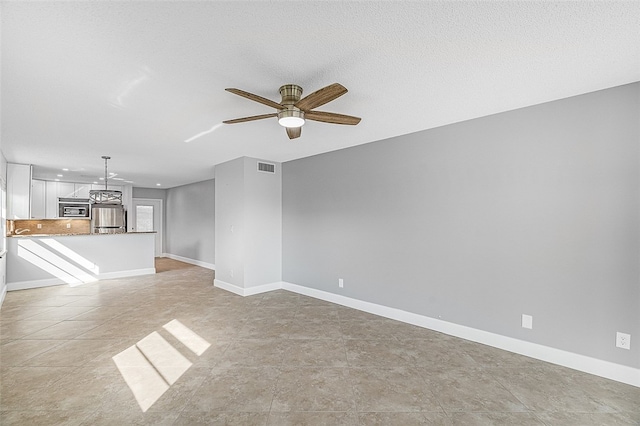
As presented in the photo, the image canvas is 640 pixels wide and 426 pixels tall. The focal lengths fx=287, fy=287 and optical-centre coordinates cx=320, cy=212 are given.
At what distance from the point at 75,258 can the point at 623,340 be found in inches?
337

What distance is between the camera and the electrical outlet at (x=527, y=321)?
2.87 meters

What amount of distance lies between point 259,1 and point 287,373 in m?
2.76

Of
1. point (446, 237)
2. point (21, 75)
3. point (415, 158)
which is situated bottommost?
point (446, 237)

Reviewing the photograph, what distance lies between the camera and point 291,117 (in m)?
2.34

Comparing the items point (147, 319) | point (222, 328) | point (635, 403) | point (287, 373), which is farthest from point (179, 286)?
point (635, 403)

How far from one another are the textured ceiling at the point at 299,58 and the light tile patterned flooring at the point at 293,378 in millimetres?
2488

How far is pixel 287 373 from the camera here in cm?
258

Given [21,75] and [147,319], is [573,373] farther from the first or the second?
[21,75]

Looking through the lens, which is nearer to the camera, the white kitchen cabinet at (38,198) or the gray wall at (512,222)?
the gray wall at (512,222)

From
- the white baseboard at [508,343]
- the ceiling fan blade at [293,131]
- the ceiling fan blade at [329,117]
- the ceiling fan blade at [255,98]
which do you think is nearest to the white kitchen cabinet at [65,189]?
the white baseboard at [508,343]

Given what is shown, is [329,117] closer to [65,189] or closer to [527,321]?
[527,321]

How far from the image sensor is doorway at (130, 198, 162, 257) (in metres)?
9.46

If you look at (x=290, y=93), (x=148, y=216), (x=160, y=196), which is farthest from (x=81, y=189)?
(x=290, y=93)

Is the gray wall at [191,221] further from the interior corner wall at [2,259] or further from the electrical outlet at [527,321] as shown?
the electrical outlet at [527,321]
